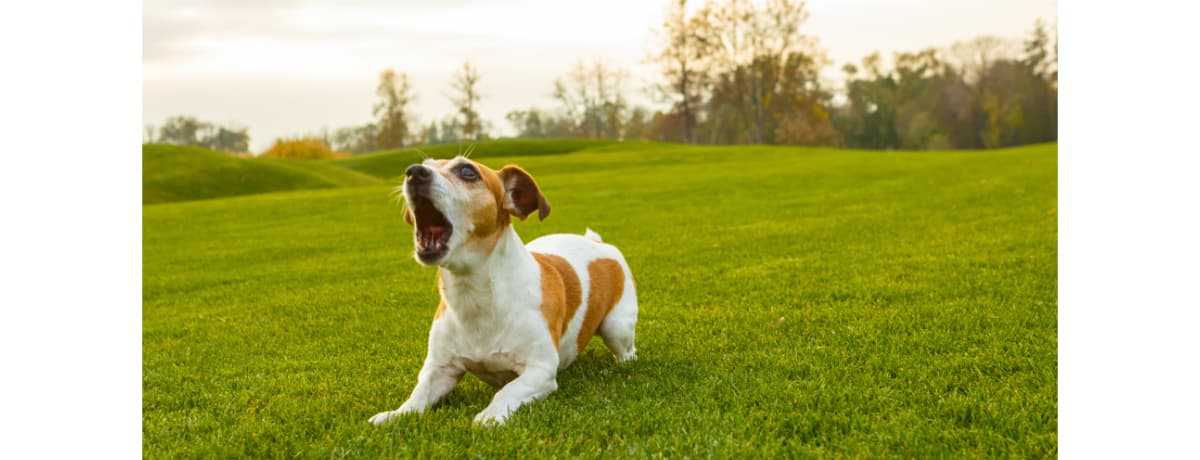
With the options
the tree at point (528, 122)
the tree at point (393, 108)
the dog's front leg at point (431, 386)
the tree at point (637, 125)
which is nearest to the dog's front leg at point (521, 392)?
the dog's front leg at point (431, 386)

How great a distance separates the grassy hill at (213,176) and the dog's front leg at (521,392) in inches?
1236

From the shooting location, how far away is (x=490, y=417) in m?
4.02

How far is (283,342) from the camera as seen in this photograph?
656cm

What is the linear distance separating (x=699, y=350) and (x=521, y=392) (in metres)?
1.65

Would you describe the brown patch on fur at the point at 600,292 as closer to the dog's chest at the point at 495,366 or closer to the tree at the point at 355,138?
the dog's chest at the point at 495,366

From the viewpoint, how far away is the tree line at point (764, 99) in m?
60.7

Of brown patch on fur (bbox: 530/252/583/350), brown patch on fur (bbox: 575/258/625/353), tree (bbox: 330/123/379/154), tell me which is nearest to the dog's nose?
brown patch on fur (bbox: 530/252/583/350)

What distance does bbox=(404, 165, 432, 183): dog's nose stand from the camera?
12.7ft

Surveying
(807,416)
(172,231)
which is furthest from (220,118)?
(807,416)

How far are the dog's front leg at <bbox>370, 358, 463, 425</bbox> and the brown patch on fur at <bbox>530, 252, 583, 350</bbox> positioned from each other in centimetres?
53

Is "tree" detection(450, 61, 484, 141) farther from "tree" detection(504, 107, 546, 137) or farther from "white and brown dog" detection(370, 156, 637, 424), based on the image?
"white and brown dog" detection(370, 156, 637, 424)

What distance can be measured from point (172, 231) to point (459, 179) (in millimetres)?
16537

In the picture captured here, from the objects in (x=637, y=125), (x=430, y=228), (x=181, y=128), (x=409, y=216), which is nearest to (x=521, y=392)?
(x=430, y=228)

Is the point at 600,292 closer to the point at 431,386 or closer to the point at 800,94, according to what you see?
the point at 431,386
